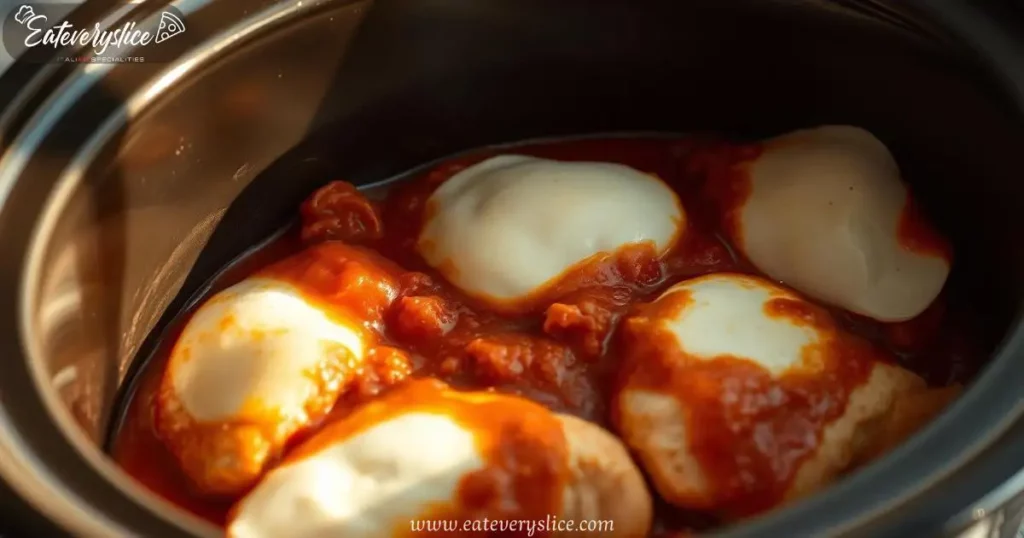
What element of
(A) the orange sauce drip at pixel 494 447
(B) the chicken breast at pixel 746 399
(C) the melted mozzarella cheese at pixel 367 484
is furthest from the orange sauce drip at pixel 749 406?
(C) the melted mozzarella cheese at pixel 367 484

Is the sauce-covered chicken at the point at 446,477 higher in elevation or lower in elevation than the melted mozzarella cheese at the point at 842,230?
lower

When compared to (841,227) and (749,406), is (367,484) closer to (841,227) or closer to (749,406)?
(749,406)

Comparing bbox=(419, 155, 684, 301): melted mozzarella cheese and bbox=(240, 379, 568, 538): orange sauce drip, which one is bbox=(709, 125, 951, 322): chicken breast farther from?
bbox=(240, 379, 568, 538): orange sauce drip

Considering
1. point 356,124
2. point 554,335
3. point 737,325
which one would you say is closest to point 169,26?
point 356,124

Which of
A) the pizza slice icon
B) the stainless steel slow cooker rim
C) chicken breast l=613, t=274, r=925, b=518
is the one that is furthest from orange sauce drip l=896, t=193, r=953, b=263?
the pizza slice icon

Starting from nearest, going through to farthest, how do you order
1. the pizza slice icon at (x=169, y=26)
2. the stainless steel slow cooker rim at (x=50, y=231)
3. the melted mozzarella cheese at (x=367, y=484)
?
1. the stainless steel slow cooker rim at (x=50, y=231)
2. the melted mozzarella cheese at (x=367, y=484)
3. the pizza slice icon at (x=169, y=26)

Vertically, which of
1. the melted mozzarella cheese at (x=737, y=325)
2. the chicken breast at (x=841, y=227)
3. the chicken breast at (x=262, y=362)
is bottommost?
the chicken breast at (x=262, y=362)

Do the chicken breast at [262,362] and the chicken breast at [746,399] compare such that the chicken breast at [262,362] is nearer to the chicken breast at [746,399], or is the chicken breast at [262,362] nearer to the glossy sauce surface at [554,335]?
the glossy sauce surface at [554,335]
